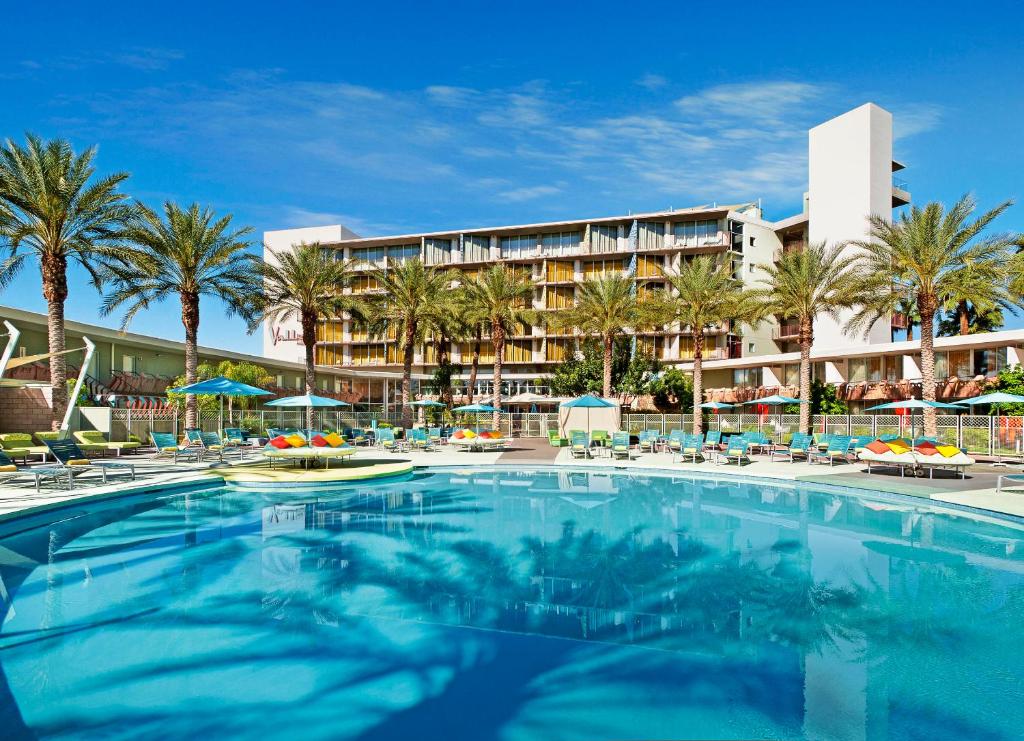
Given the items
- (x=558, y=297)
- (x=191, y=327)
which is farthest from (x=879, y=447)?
(x=558, y=297)

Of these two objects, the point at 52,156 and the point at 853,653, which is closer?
the point at 853,653

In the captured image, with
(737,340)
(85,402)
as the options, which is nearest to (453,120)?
(85,402)

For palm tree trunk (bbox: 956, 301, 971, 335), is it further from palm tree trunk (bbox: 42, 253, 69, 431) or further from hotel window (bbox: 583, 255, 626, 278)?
palm tree trunk (bbox: 42, 253, 69, 431)

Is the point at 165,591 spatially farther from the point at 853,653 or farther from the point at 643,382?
the point at 643,382

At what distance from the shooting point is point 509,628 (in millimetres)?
6824

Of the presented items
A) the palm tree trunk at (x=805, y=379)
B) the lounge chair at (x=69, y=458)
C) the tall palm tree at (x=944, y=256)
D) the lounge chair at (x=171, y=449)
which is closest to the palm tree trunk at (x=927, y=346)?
the tall palm tree at (x=944, y=256)

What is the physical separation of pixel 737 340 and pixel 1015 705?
162ft

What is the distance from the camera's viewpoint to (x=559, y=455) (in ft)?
83.2

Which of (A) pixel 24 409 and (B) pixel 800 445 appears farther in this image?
(A) pixel 24 409

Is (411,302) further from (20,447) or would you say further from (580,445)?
(20,447)

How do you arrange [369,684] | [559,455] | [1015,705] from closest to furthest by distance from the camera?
[1015,705], [369,684], [559,455]

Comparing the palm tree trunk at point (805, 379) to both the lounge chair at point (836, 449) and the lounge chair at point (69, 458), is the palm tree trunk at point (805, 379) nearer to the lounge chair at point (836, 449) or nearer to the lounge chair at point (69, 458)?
the lounge chair at point (836, 449)

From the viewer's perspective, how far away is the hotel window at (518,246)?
5709 centimetres

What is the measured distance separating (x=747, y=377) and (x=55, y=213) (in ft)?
140
